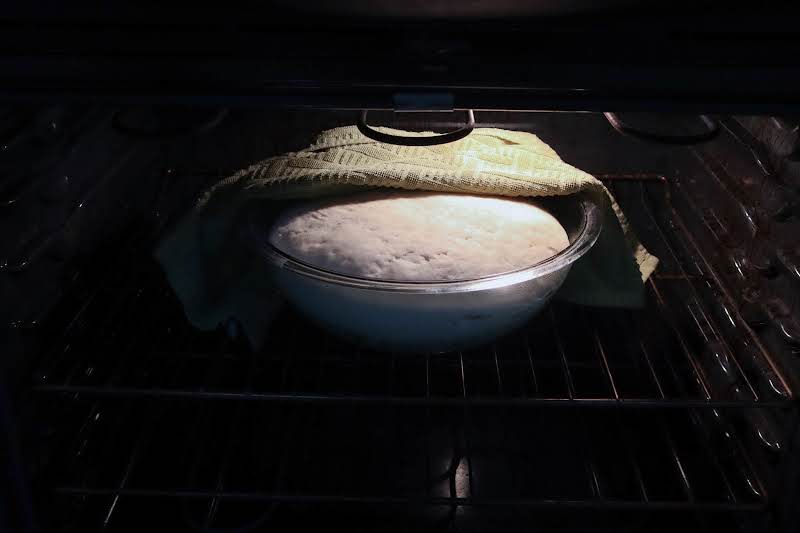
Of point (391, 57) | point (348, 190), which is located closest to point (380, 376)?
Answer: point (348, 190)

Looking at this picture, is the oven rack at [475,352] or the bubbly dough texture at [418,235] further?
the oven rack at [475,352]

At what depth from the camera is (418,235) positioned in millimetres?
796

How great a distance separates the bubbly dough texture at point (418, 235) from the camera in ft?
2.49

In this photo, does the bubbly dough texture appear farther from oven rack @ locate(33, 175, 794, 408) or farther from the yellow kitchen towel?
oven rack @ locate(33, 175, 794, 408)

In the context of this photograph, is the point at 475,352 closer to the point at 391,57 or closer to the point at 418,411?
the point at 418,411

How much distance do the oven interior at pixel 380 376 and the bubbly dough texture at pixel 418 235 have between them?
6.1 inches

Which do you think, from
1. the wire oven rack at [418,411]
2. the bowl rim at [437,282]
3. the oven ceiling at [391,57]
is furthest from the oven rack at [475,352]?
the oven ceiling at [391,57]

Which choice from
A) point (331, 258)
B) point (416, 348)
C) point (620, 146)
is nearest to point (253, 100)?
point (331, 258)

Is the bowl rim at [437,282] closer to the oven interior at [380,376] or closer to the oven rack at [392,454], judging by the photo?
the oven interior at [380,376]

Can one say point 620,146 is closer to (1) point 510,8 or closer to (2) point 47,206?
(1) point 510,8

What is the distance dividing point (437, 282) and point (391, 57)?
253mm

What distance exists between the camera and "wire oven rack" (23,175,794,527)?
873 millimetres

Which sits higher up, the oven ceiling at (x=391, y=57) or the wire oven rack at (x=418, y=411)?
the oven ceiling at (x=391, y=57)

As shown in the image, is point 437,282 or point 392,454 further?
point 392,454
